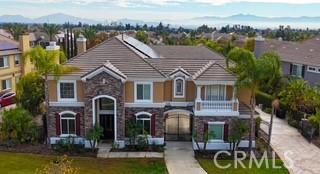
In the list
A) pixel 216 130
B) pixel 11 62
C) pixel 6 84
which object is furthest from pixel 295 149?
pixel 11 62

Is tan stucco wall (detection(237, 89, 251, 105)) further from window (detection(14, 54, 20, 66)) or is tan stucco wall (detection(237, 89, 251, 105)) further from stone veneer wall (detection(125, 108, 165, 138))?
window (detection(14, 54, 20, 66))

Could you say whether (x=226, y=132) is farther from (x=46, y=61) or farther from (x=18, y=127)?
(x=18, y=127)

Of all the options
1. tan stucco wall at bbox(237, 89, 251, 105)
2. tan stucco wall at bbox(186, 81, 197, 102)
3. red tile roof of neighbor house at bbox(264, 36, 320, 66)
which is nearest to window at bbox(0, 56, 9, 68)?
tan stucco wall at bbox(186, 81, 197, 102)

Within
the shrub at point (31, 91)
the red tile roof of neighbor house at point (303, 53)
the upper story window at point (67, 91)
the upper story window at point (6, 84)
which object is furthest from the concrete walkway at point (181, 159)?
the upper story window at point (6, 84)

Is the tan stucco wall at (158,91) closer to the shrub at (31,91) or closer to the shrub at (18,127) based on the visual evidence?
the shrub at (18,127)

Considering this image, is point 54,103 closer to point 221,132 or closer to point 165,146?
point 165,146

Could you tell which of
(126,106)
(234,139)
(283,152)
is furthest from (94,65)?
(283,152)

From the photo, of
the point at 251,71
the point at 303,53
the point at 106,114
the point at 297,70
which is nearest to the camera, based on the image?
the point at 251,71
